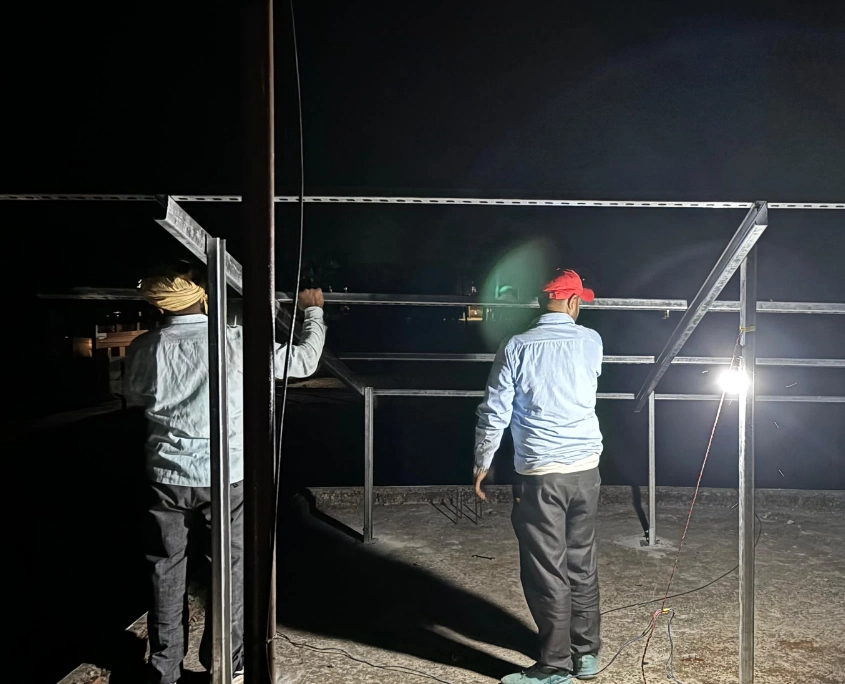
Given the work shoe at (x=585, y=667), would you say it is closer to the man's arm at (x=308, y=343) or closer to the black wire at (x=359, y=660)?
the black wire at (x=359, y=660)

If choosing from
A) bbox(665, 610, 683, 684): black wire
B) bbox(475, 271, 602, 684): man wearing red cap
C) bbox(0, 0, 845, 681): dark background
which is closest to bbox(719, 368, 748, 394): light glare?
bbox(475, 271, 602, 684): man wearing red cap

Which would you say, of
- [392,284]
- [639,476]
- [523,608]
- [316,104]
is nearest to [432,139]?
[316,104]

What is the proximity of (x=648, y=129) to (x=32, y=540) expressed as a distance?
5.71 m

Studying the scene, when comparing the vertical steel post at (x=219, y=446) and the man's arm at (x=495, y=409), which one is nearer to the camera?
the vertical steel post at (x=219, y=446)

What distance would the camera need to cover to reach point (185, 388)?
2.55 metres

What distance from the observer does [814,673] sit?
8.93 ft

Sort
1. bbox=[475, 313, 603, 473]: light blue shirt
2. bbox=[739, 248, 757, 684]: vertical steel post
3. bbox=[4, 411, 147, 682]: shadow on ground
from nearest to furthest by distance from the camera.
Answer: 1. bbox=[739, 248, 757, 684]: vertical steel post
2. bbox=[475, 313, 603, 473]: light blue shirt
3. bbox=[4, 411, 147, 682]: shadow on ground

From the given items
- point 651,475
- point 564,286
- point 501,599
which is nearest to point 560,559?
point 501,599

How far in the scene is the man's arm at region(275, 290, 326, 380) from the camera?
2484 mm

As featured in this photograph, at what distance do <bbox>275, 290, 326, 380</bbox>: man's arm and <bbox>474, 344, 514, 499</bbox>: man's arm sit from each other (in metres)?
0.74

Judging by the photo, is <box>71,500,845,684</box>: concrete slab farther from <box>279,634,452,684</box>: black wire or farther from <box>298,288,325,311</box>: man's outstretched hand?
<box>298,288,325,311</box>: man's outstretched hand

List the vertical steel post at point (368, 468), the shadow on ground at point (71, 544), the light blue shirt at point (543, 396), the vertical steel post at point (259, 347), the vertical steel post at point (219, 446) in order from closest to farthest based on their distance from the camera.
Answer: the vertical steel post at point (259, 347), the vertical steel post at point (219, 446), the light blue shirt at point (543, 396), the shadow on ground at point (71, 544), the vertical steel post at point (368, 468)

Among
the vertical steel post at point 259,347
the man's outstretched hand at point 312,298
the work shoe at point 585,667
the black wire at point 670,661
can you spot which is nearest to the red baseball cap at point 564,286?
the man's outstretched hand at point 312,298

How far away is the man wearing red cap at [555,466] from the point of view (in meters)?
2.65
